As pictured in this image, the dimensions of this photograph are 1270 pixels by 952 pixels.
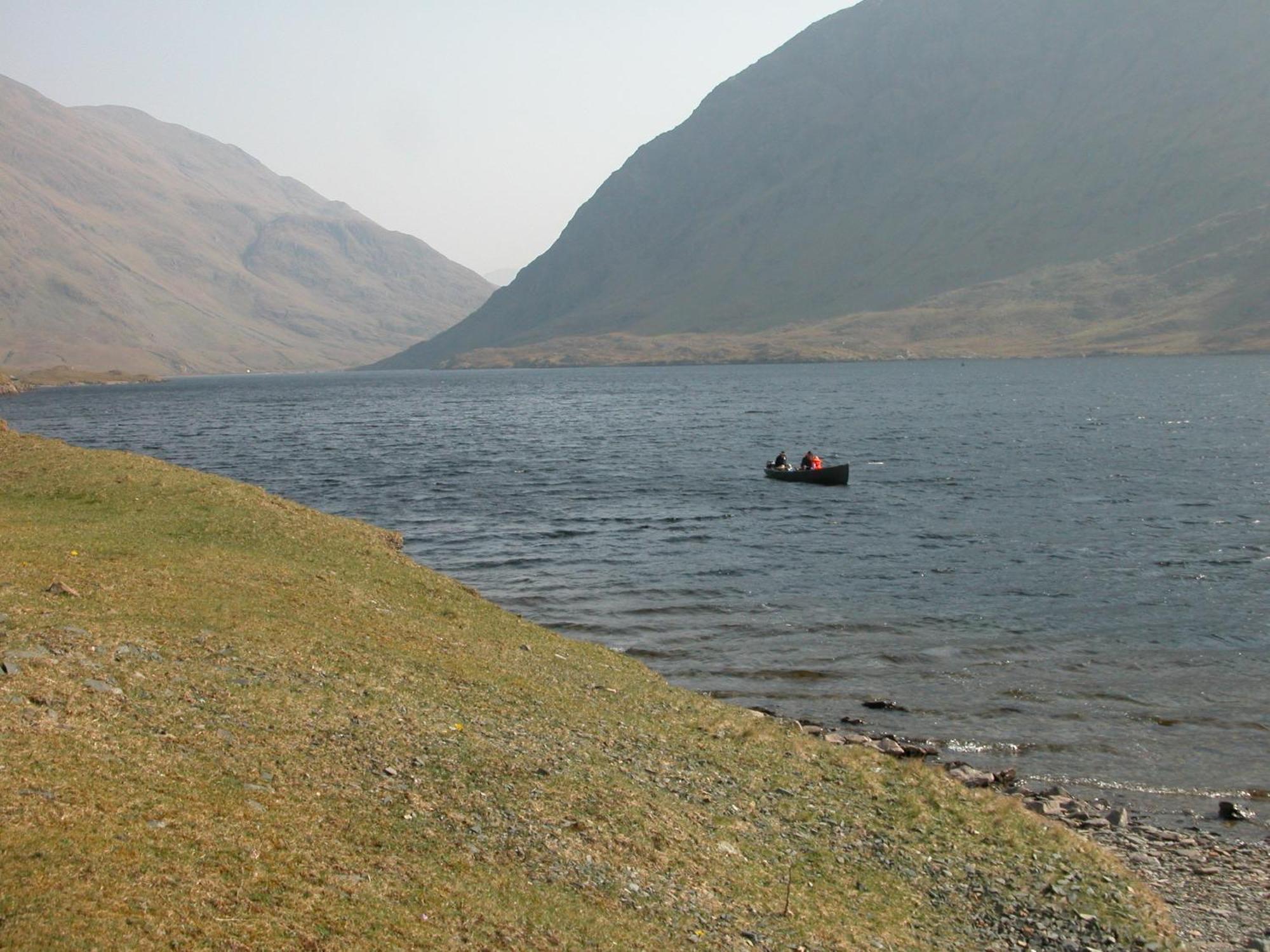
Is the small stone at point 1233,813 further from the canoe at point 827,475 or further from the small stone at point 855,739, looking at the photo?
the canoe at point 827,475

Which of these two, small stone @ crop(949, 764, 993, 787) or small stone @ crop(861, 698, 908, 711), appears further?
small stone @ crop(861, 698, 908, 711)

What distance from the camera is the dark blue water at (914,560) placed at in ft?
84.3

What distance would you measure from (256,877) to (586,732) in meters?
8.57

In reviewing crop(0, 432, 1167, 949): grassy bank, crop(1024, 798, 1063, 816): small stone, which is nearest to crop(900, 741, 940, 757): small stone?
crop(0, 432, 1167, 949): grassy bank

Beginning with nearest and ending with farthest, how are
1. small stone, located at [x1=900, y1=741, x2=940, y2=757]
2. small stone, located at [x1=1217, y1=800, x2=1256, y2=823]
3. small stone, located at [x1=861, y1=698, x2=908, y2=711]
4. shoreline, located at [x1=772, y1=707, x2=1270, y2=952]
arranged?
shoreline, located at [x1=772, y1=707, x2=1270, y2=952]
small stone, located at [x1=1217, y1=800, x2=1256, y2=823]
small stone, located at [x1=900, y1=741, x2=940, y2=757]
small stone, located at [x1=861, y1=698, x2=908, y2=711]

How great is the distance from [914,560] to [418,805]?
33.8 meters

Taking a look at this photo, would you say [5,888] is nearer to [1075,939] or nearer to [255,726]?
Answer: [255,726]

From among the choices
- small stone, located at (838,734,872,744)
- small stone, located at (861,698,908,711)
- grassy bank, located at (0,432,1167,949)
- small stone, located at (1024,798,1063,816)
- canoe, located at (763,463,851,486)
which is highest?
canoe, located at (763,463,851,486)

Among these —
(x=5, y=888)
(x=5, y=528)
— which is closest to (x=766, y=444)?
(x=5, y=528)

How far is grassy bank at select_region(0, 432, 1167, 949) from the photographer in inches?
439

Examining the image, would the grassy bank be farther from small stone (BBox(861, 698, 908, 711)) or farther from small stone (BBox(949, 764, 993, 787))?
small stone (BBox(861, 698, 908, 711))

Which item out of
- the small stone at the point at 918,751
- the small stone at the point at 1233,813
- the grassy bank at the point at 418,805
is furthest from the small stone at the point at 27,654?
the small stone at the point at 1233,813

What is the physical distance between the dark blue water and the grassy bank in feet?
20.3

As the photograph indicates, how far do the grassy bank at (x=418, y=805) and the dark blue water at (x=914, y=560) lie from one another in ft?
20.3
